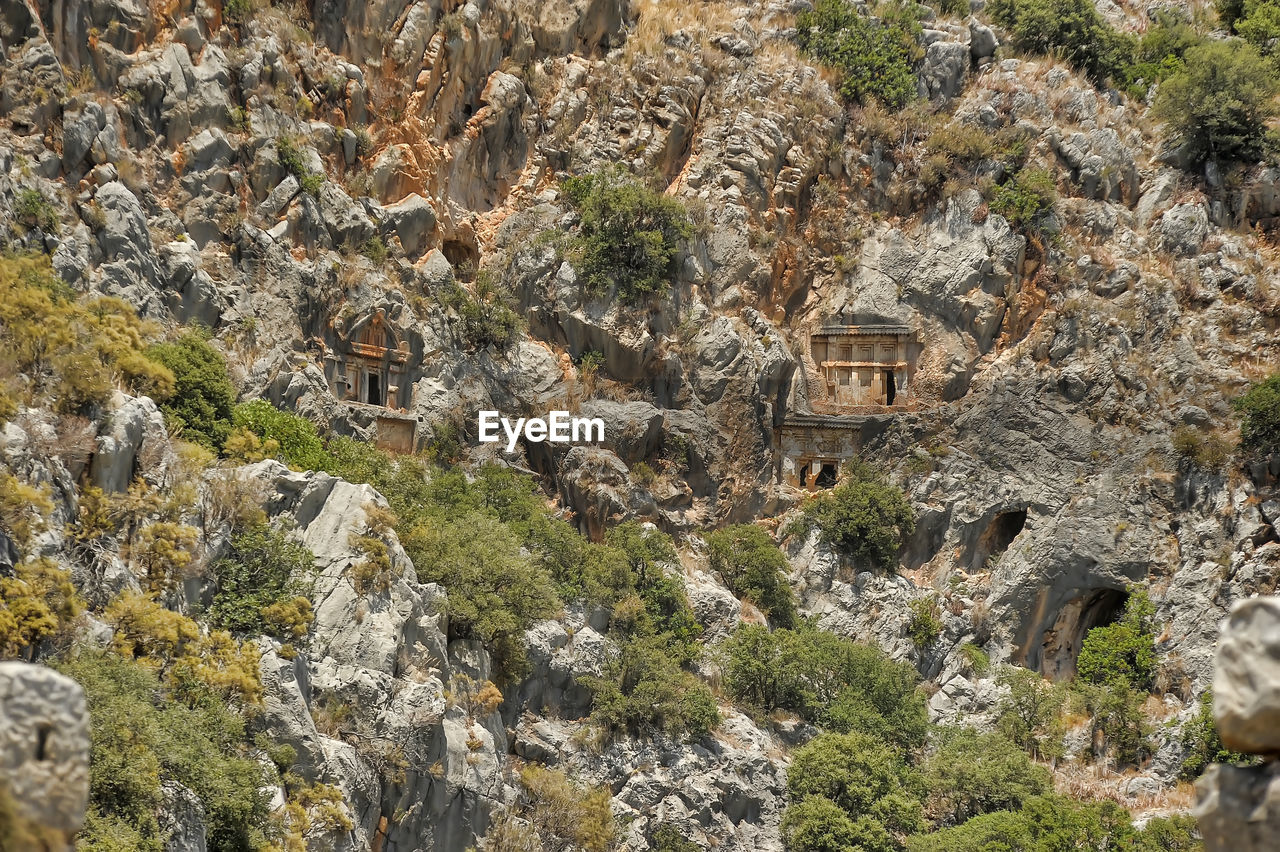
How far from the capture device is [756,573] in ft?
139

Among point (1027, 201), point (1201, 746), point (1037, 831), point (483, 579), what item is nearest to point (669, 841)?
point (483, 579)

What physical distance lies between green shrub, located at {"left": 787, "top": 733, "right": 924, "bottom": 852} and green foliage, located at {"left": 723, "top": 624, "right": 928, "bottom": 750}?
74.5 inches

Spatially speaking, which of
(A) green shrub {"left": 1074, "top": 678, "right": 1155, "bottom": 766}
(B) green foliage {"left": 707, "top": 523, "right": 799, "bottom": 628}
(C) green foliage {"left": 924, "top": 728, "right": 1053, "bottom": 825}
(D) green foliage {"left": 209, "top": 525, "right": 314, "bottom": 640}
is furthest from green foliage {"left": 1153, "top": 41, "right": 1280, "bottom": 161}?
(D) green foliage {"left": 209, "top": 525, "right": 314, "bottom": 640}

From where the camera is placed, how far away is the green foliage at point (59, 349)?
24359mm

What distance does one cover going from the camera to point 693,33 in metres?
50.6

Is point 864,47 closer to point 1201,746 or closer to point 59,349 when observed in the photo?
point 1201,746

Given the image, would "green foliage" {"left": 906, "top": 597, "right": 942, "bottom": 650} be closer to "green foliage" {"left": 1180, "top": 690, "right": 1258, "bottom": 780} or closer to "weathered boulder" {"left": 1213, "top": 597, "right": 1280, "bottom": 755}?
"green foliage" {"left": 1180, "top": 690, "right": 1258, "bottom": 780}

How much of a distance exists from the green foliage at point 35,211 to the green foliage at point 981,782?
27.4 meters

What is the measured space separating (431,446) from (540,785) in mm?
13080

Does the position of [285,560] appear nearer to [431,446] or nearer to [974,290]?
[431,446]

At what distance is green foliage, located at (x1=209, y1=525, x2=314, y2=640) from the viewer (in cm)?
2614

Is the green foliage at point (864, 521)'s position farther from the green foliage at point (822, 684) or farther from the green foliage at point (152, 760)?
the green foliage at point (152, 760)

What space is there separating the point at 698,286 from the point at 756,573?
1045 cm

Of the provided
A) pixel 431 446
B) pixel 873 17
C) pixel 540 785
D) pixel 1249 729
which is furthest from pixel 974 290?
pixel 1249 729
